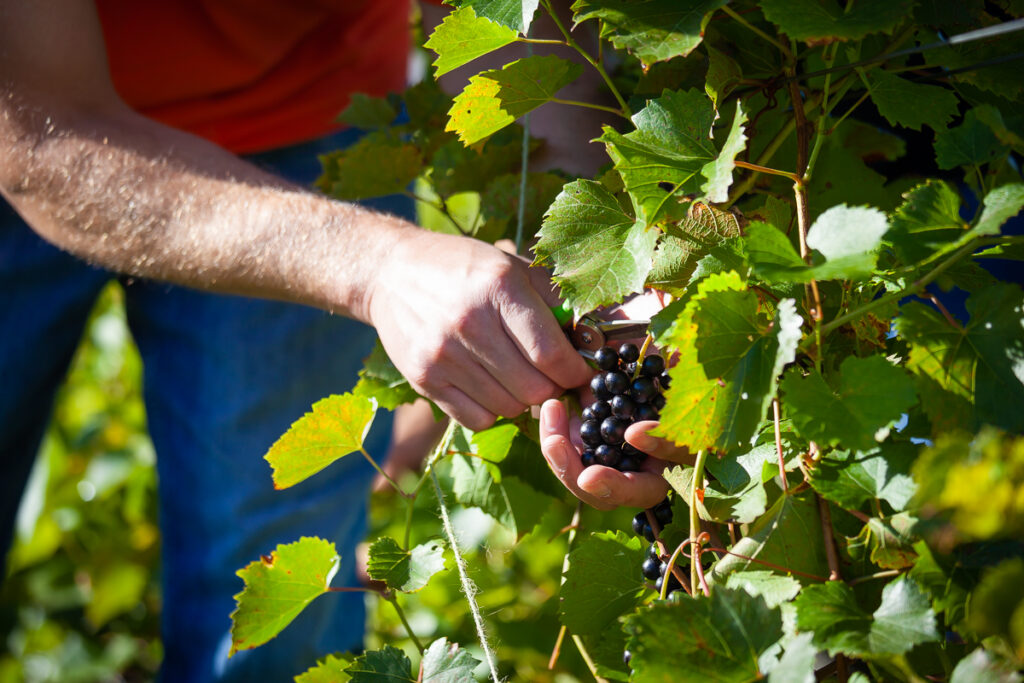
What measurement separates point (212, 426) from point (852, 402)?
5.33 ft

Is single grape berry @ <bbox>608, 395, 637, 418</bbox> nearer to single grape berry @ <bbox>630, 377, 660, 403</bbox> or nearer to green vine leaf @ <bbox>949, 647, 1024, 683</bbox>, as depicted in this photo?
single grape berry @ <bbox>630, 377, 660, 403</bbox>

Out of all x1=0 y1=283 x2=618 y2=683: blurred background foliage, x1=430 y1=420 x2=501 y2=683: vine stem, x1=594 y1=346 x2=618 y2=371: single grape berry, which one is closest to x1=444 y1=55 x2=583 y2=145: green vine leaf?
x1=594 y1=346 x2=618 y2=371: single grape berry

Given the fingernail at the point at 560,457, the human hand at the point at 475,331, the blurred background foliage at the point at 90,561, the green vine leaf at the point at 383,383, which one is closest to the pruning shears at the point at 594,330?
the human hand at the point at 475,331

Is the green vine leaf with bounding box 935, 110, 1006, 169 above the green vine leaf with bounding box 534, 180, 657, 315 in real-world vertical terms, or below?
above

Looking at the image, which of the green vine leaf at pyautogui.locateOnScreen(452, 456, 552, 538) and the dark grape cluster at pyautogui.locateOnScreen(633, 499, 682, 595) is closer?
the dark grape cluster at pyautogui.locateOnScreen(633, 499, 682, 595)

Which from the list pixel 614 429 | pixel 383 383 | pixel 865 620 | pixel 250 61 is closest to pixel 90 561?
pixel 250 61

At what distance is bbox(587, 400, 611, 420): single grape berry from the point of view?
2.59 feet

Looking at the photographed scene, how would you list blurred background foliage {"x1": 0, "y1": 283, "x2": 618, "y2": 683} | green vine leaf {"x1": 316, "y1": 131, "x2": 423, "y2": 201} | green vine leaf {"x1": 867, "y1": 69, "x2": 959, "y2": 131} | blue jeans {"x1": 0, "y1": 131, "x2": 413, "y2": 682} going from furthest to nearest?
blurred background foliage {"x1": 0, "y1": 283, "x2": 618, "y2": 683}, blue jeans {"x1": 0, "y1": 131, "x2": 413, "y2": 682}, green vine leaf {"x1": 316, "y1": 131, "x2": 423, "y2": 201}, green vine leaf {"x1": 867, "y1": 69, "x2": 959, "y2": 131}

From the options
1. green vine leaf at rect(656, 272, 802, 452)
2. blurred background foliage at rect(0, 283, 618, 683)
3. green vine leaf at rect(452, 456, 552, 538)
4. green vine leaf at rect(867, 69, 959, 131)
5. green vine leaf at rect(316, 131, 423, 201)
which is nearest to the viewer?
green vine leaf at rect(656, 272, 802, 452)

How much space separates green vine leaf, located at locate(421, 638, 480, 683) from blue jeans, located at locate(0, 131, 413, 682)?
1.23 m

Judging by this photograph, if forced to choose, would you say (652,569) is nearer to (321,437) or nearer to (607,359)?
(607,359)

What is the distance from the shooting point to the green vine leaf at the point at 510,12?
26.6 inches

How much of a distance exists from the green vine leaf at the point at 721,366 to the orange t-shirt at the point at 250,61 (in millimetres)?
1450

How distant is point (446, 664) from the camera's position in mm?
729
